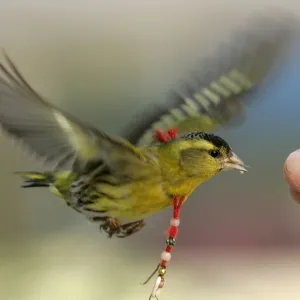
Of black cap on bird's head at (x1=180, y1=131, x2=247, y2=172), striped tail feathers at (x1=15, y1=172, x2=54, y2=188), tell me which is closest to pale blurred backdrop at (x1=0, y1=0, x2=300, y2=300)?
striped tail feathers at (x1=15, y1=172, x2=54, y2=188)

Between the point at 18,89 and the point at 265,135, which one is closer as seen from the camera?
the point at 18,89

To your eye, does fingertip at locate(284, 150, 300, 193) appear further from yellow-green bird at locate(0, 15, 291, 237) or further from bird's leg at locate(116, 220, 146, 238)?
bird's leg at locate(116, 220, 146, 238)

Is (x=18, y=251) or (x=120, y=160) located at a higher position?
(x=120, y=160)

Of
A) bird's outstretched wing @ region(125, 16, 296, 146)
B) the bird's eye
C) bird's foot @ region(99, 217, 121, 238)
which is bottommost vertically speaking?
bird's foot @ region(99, 217, 121, 238)

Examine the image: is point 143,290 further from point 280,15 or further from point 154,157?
point 280,15

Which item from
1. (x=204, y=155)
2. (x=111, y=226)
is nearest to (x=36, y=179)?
(x=111, y=226)

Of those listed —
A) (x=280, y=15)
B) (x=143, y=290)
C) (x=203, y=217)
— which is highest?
(x=280, y=15)

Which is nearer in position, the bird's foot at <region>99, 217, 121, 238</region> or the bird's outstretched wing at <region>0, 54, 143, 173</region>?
the bird's outstretched wing at <region>0, 54, 143, 173</region>

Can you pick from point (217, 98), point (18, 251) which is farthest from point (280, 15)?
point (18, 251)
